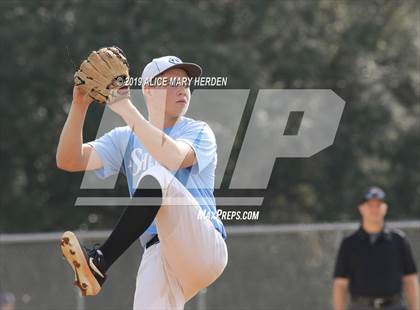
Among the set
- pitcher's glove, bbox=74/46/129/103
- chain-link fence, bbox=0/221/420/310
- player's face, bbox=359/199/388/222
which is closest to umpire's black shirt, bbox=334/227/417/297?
player's face, bbox=359/199/388/222

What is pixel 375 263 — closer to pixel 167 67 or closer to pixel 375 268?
pixel 375 268

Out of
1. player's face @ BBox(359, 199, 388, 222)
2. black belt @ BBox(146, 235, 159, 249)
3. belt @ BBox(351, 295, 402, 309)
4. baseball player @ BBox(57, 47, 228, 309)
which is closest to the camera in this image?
baseball player @ BBox(57, 47, 228, 309)

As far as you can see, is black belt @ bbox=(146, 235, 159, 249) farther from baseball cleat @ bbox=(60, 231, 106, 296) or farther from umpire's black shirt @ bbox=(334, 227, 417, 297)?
umpire's black shirt @ bbox=(334, 227, 417, 297)


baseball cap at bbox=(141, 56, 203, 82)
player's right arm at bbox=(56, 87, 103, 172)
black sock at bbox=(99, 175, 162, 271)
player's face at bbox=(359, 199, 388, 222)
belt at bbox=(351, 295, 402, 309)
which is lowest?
black sock at bbox=(99, 175, 162, 271)

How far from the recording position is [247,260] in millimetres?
10164

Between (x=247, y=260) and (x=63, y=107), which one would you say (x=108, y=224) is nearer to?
(x=63, y=107)

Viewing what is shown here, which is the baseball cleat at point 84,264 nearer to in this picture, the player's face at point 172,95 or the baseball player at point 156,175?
the baseball player at point 156,175

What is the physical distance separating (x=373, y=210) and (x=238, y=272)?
2.38m

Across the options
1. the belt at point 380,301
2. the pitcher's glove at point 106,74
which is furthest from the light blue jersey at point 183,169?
the belt at point 380,301

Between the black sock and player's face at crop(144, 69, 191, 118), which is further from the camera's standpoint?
player's face at crop(144, 69, 191, 118)

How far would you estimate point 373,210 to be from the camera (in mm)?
8109

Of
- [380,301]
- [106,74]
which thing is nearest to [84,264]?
[106,74]

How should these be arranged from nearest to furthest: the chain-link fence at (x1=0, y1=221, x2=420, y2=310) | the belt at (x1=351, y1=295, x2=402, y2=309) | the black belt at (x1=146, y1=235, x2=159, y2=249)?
the black belt at (x1=146, y1=235, x2=159, y2=249) < the belt at (x1=351, y1=295, x2=402, y2=309) < the chain-link fence at (x1=0, y1=221, x2=420, y2=310)

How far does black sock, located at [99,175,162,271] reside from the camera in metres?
4.78
